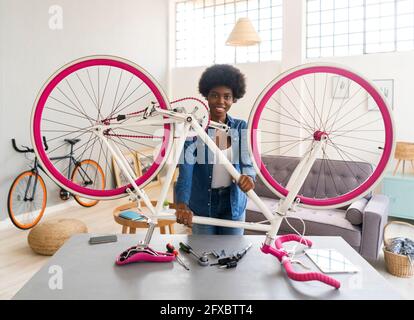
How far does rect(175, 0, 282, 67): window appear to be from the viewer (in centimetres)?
611

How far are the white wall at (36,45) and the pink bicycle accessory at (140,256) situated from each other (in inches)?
131

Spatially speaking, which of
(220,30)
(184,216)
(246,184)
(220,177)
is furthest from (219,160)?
(220,30)

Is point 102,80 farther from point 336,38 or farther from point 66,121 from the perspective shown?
point 336,38

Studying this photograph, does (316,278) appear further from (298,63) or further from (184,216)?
(298,63)

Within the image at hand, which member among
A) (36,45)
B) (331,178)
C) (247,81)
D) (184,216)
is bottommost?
(331,178)

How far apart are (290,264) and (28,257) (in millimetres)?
2777

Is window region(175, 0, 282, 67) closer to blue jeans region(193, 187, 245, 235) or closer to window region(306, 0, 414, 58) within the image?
window region(306, 0, 414, 58)

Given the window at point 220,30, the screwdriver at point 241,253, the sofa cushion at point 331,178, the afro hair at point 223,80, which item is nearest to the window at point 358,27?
the window at point 220,30

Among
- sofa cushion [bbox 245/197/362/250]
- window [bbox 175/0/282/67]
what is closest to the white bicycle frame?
sofa cushion [bbox 245/197/362/250]

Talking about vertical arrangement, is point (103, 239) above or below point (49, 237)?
above

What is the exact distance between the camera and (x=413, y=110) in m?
4.69

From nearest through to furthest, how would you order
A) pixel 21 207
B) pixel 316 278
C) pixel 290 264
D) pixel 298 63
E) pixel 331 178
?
pixel 316 278 → pixel 290 264 → pixel 331 178 → pixel 21 207 → pixel 298 63

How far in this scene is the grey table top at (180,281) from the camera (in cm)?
111

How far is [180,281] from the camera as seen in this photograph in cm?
120
